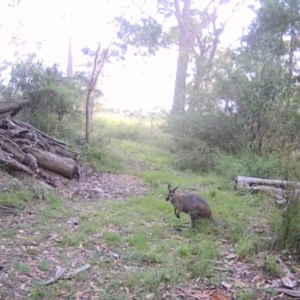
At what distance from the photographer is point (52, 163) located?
7480 mm

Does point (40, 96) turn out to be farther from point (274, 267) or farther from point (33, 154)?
point (274, 267)

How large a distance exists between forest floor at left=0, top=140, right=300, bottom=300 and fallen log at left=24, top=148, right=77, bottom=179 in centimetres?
67

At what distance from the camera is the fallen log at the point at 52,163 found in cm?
742

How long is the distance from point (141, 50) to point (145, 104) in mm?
6500

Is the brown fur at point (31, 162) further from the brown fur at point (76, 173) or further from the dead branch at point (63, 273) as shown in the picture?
the dead branch at point (63, 273)

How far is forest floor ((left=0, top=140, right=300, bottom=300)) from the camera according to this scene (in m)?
3.43

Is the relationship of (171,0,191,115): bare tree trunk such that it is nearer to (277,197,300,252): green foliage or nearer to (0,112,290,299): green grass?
(0,112,290,299): green grass

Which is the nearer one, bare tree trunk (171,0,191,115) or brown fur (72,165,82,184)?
brown fur (72,165,82,184)

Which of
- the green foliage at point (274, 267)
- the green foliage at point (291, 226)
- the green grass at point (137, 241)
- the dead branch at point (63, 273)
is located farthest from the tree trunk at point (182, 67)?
the dead branch at point (63, 273)

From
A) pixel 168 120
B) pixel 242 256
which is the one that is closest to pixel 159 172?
pixel 168 120

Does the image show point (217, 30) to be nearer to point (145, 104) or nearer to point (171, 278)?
point (145, 104)

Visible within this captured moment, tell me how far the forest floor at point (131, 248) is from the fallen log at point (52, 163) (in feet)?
2.19

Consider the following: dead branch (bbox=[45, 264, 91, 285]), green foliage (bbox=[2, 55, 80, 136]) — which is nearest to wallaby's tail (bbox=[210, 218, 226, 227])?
dead branch (bbox=[45, 264, 91, 285])

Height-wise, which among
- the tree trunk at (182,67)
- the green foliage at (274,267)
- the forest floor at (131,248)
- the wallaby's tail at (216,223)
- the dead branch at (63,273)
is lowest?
the dead branch at (63,273)
